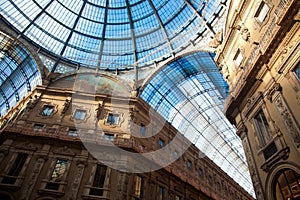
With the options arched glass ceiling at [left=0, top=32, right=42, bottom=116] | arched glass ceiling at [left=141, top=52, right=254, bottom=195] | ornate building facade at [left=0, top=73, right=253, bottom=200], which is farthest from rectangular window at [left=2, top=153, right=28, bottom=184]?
arched glass ceiling at [left=141, top=52, right=254, bottom=195]

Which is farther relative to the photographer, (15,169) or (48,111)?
Answer: (48,111)

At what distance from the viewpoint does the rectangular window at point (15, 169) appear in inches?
709

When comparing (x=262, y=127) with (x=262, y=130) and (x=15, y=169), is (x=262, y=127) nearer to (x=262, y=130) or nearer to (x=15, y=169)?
(x=262, y=130)

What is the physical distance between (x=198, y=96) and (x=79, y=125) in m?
21.9

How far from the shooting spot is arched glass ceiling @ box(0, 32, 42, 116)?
2883cm

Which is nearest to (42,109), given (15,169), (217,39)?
(15,169)

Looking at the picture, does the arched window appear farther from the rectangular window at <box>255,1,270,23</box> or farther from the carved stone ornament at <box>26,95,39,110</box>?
the carved stone ornament at <box>26,95,39,110</box>

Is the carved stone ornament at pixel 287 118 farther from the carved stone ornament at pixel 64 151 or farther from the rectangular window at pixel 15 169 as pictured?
the rectangular window at pixel 15 169

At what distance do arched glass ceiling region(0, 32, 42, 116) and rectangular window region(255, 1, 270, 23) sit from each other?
25086mm

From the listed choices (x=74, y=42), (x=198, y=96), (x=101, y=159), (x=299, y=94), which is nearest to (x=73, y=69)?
(x=74, y=42)

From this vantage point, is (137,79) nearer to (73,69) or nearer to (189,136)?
(73,69)

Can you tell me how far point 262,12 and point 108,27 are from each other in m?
22.7

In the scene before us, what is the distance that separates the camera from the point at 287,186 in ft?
40.3

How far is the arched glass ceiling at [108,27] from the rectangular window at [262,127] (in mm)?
15026
